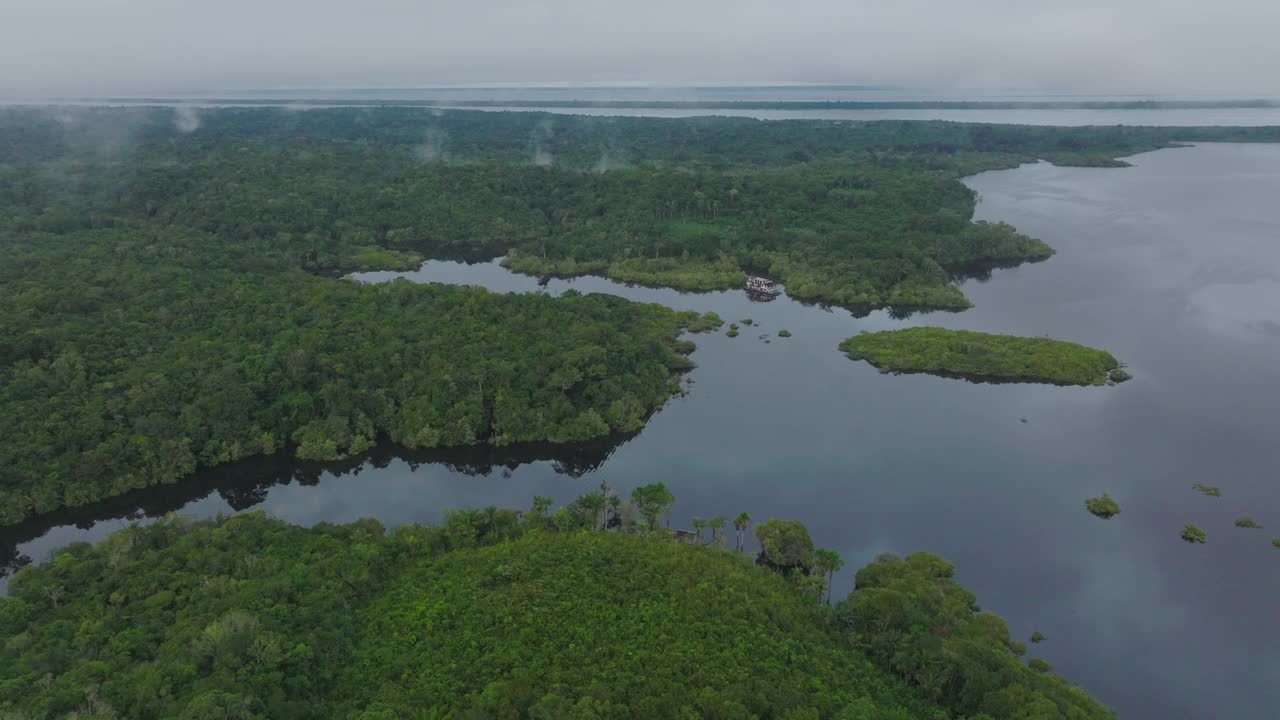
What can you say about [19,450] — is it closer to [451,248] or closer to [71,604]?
[71,604]

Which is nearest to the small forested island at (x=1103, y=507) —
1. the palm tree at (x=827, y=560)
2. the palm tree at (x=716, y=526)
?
the palm tree at (x=827, y=560)

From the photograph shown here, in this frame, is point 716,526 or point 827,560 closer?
point 827,560

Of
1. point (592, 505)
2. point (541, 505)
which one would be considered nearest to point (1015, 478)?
point (592, 505)

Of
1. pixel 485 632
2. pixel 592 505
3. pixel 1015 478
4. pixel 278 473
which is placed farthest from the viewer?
pixel 278 473

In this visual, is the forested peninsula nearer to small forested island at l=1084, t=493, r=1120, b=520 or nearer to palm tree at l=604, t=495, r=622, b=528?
palm tree at l=604, t=495, r=622, b=528

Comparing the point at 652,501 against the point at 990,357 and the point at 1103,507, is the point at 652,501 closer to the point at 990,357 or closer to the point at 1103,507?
the point at 1103,507

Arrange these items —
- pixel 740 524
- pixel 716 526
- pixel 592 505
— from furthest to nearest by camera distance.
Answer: pixel 740 524 → pixel 592 505 → pixel 716 526

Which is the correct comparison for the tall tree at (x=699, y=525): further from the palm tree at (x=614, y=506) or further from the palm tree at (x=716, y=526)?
the palm tree at (x=614, y=506)
